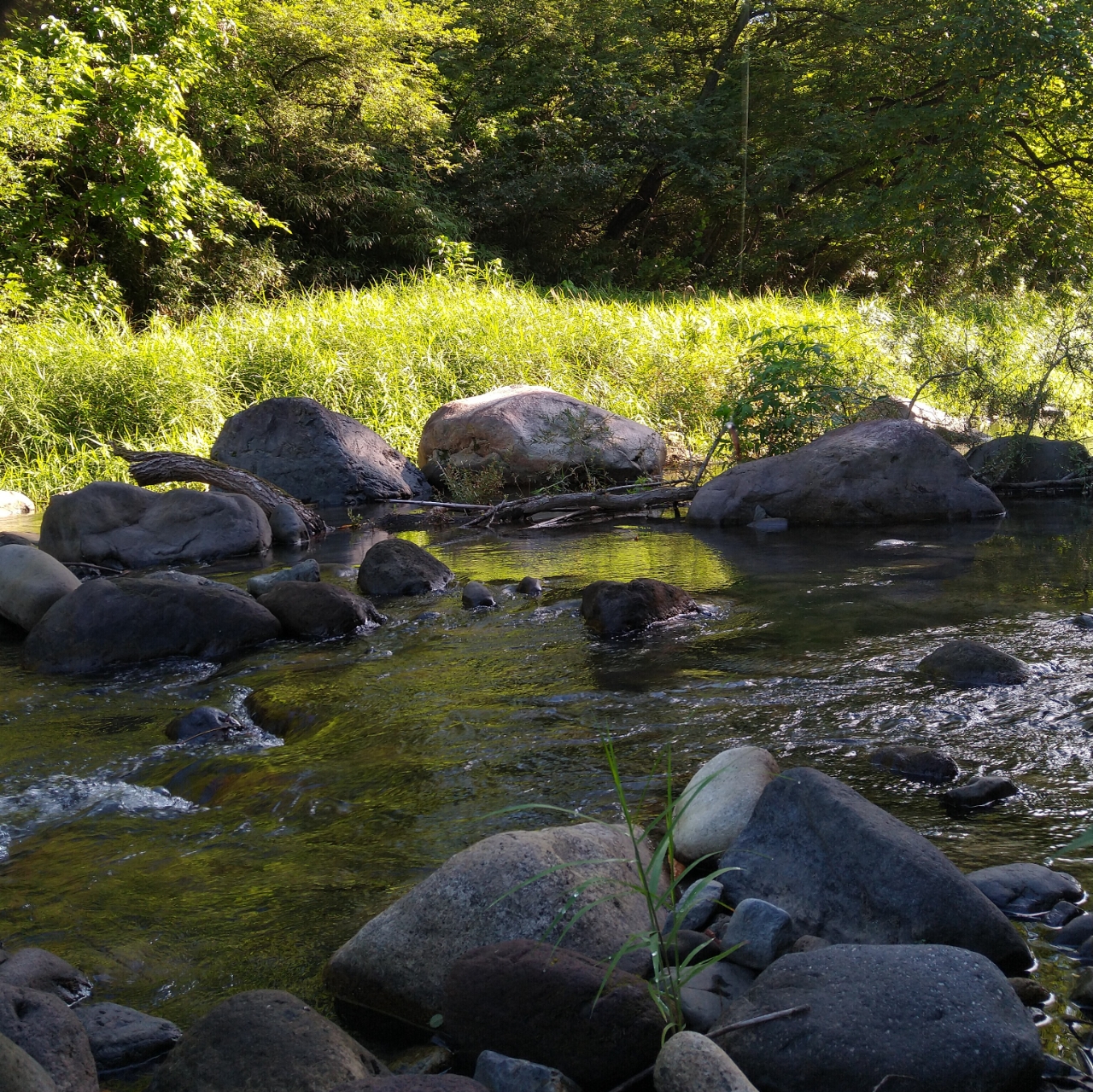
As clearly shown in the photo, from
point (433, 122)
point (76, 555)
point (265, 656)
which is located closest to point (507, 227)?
point (433, 122)

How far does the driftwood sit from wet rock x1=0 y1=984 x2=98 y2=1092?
6.83 meters

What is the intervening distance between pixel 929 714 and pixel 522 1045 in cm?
221

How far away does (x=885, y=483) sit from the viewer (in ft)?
26.3

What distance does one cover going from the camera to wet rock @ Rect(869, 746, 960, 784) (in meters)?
3.12

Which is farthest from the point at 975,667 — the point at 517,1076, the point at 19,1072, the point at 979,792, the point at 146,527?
the point at 146,527

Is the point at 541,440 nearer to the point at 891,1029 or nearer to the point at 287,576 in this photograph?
the point at 287,576

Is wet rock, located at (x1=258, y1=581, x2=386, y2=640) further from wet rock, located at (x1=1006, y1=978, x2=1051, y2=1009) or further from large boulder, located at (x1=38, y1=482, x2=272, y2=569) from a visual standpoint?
wet rock, located at (x1=1006, y1=978, x2=1051, y2=1009)

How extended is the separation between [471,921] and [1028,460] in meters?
8.30

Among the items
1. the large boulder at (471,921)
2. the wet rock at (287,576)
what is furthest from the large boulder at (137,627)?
the large boulder at (471,921)

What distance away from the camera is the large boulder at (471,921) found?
219cm

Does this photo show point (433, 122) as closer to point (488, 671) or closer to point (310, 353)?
point (310, 353)

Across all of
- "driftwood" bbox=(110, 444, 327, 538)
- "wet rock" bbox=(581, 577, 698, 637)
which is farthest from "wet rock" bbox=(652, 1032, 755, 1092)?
"driftwood" bbox=(110, 444, 327, 538)

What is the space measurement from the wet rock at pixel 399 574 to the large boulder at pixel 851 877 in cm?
395

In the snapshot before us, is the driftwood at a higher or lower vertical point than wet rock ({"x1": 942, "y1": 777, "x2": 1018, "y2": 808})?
higher
